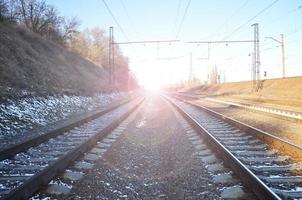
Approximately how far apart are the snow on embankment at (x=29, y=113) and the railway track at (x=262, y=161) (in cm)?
637

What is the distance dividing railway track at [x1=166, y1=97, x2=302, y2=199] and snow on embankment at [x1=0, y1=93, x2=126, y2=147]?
6369mm

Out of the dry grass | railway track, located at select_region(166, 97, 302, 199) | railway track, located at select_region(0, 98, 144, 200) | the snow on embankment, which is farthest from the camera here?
the dry grass

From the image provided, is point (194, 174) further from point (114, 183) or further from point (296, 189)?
point (296, 189)

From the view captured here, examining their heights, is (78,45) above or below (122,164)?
above

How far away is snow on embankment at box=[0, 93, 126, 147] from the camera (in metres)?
12.5

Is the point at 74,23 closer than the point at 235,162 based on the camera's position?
No

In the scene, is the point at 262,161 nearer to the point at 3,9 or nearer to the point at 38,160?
the point at 38,160

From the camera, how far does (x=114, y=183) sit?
21.7 ft

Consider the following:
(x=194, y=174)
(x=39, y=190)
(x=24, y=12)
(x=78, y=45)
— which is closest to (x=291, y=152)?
(x=194, y=174)

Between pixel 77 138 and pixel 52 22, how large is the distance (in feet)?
119

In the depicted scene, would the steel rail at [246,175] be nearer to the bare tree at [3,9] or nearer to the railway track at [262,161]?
the railway track at [262,161]

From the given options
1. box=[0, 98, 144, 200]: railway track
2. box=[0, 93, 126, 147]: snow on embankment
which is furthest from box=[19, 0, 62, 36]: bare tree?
box=[0, 98, 144, 200]: railway track

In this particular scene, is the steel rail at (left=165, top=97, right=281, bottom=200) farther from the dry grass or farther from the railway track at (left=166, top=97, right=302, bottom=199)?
the dry grass

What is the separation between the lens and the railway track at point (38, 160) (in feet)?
18.9
